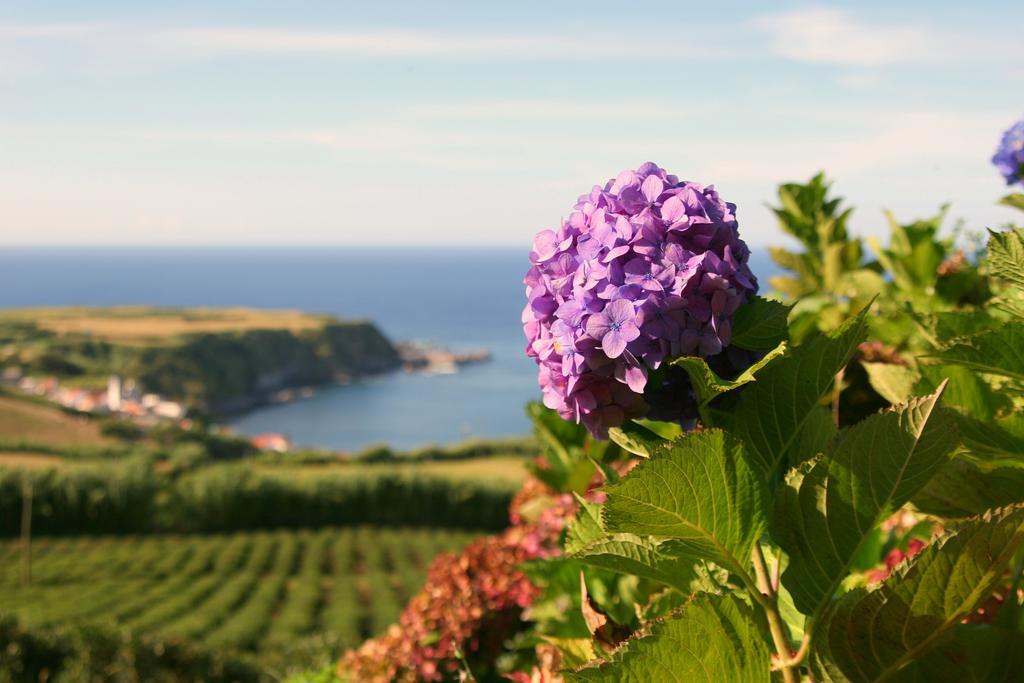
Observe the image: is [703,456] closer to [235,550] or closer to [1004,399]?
[1004,399]

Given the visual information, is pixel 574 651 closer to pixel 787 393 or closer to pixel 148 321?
pixel 787 393

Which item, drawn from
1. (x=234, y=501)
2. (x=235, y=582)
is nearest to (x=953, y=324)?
(x=235, y=582)

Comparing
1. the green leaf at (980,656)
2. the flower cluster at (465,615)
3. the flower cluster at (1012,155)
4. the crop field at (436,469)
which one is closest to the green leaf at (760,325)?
the green leaf at (980,656)

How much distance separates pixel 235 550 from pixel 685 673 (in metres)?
50.5

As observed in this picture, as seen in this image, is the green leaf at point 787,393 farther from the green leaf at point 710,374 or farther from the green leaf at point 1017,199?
the green leaf at point 1017,199

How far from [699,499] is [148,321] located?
141761mm

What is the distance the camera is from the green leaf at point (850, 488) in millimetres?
1064

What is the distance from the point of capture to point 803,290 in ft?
10.6

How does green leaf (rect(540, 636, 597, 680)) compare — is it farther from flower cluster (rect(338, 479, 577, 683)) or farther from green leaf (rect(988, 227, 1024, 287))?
flower cluster (rect(338, 479, 577, 683))

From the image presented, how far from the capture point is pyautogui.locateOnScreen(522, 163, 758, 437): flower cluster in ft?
3.96

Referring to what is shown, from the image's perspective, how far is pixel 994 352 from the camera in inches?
53.1

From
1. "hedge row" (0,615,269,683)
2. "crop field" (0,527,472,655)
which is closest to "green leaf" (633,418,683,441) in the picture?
"hedge row" (0,615,269,683)

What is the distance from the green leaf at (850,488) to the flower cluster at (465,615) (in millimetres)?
1912

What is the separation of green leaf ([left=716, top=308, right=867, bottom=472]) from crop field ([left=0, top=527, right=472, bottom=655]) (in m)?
31.0
